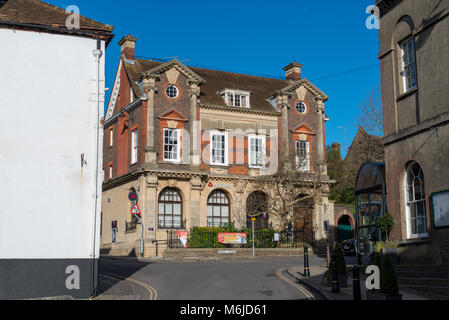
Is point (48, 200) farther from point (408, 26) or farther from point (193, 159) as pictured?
point (193, 159)

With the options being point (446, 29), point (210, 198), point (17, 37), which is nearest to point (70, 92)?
point (17, 37)

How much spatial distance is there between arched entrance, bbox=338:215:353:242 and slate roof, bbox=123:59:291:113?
43.3ft

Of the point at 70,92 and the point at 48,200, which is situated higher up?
the point at 70,92

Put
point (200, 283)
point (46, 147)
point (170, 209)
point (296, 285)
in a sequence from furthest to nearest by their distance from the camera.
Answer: point (170, 209) < point (200, 283) < point (296, 285) < point (46, 147)

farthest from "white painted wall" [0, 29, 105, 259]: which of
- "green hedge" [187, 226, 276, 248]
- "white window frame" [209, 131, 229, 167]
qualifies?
"white window frame" [209, 131, 229, 167]

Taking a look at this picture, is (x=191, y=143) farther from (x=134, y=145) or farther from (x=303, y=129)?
(x=303, y=129)

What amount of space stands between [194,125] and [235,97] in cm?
479

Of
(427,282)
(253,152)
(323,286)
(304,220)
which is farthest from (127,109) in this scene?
(427,282)

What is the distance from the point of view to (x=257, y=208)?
39.4m

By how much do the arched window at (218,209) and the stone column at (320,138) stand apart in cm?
795

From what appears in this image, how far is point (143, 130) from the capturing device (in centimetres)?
3694

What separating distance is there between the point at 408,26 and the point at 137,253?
74.7 ft

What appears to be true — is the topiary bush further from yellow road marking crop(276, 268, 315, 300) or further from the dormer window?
the dormer window

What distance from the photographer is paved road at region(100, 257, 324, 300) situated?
14883mm
